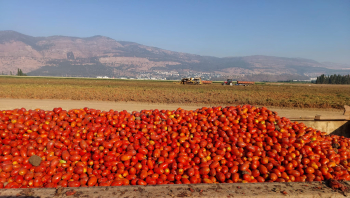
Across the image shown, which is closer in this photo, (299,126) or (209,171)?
(209,171)

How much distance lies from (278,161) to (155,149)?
2.38 m

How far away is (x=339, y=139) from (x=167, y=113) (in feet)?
14.2

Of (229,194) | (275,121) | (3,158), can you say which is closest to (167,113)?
(275,121)

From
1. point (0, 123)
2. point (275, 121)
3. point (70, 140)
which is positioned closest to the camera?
point (70, 140)

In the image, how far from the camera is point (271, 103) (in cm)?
1925

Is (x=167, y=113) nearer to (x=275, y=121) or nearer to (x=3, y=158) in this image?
(x=275, y=121)

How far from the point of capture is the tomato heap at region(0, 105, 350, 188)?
377 centimetres

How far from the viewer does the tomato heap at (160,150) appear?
377 centimetres

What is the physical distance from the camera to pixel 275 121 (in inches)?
210

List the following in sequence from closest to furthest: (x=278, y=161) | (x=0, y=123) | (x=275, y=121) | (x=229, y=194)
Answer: (x=229, y=194) < (x=278, y=161) < (x=0, y=123) < (x=275, y=121)

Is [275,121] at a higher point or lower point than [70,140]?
higher

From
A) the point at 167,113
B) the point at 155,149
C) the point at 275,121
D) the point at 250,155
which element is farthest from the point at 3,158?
the point at 275,121

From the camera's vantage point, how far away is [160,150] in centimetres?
430

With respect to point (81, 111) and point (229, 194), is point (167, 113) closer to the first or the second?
point (81, 111)
